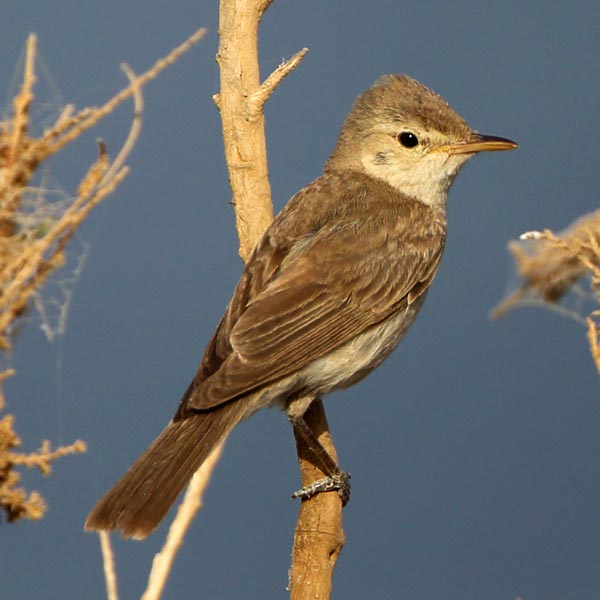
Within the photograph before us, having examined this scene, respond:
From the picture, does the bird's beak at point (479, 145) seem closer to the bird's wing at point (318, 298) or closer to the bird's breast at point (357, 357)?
the bird's wing at point (318, 298)

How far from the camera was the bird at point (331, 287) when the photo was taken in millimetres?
2102

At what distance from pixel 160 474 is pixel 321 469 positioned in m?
0.46

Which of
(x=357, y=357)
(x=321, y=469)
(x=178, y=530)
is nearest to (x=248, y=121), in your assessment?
(x=357, y=357)

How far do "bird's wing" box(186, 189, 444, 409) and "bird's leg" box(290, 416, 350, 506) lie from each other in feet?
0.58

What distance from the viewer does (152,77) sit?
5.38 ft

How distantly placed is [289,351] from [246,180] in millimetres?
485

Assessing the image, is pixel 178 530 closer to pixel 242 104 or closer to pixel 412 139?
pixel 242 104

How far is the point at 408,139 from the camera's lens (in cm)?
266

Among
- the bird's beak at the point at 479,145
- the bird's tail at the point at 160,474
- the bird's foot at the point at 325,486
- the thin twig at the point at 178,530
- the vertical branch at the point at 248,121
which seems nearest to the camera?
the thin twig at the point at 178,530

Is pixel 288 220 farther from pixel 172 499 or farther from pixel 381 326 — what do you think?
pixel 172 499

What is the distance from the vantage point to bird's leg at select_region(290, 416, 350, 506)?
88.0 inches

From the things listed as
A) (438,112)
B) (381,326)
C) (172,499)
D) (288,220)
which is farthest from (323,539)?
(438,112)

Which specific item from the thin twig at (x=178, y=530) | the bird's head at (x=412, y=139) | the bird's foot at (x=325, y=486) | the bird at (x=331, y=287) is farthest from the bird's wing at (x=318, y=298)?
the thin twig at (x=178, y=530)

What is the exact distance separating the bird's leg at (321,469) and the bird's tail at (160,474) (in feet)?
0.65
